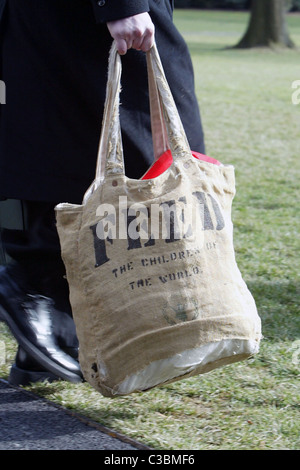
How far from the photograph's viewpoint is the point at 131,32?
79.8 inches

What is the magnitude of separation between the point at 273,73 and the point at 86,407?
11932mm

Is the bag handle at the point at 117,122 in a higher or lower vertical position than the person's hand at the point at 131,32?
lower

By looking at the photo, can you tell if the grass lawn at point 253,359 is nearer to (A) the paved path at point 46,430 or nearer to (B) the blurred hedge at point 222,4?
(A) the paved path at point 46,430

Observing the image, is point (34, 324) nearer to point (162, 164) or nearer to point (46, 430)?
point (46, 430)

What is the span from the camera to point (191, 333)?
1870 millimetres

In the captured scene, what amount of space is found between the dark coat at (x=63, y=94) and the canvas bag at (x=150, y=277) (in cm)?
30

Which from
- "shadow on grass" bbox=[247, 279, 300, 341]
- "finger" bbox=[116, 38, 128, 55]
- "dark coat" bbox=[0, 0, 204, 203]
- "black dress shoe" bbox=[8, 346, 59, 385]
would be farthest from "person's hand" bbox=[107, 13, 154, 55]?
"shadow on grass" bbox=[247, 279, 300, 341]

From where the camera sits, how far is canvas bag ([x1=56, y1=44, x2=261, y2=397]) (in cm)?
187

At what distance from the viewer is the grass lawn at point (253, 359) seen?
2031 millimetres

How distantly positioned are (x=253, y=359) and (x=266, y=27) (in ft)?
59.8

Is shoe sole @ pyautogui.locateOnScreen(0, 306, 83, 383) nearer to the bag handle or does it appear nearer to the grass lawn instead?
the grass lawn

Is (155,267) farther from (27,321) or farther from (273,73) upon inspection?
(273,73)

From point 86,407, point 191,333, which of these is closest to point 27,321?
point 86,407

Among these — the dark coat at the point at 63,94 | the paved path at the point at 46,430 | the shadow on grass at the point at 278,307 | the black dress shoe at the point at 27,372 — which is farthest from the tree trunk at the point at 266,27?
the paved path at the point at 46,430
